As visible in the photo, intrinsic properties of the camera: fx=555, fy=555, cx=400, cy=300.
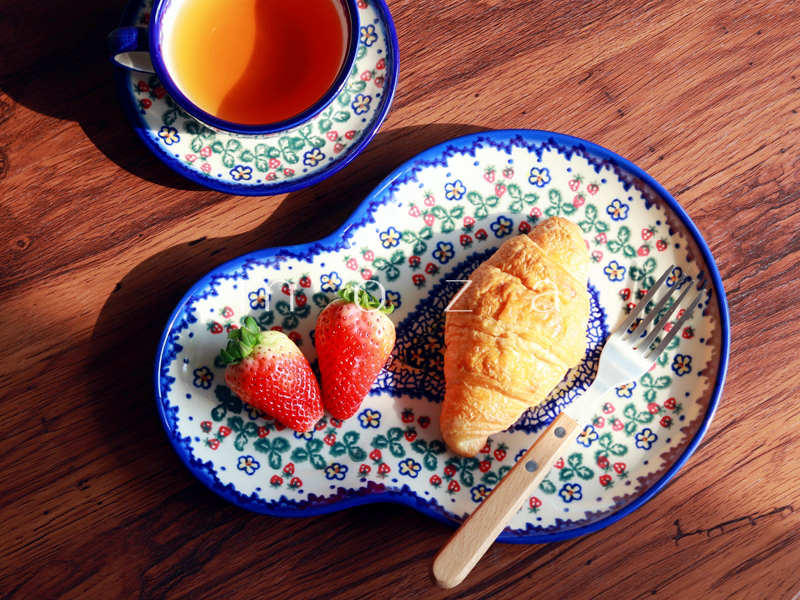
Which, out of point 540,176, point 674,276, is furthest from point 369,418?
point 674,276

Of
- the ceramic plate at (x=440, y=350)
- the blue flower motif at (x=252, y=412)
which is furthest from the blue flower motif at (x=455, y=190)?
the blue flower motif at (x=252, y=412)

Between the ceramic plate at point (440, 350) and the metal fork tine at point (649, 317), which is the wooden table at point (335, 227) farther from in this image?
the metal fork tine at point (649, 317)

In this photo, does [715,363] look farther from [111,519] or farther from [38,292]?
[38,292]

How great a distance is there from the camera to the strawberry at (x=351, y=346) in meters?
1.29

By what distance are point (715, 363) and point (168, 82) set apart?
146 cm

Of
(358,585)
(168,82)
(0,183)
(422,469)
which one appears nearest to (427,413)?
(422,469)

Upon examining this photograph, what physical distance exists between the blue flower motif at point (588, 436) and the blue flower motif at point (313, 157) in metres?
0.96

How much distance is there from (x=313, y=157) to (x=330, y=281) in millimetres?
314

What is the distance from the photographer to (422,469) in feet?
4.54

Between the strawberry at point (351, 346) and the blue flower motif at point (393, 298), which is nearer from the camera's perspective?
the strawberry at point (351, 346)

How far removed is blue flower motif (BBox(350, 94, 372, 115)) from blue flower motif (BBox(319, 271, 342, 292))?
413 millimetres

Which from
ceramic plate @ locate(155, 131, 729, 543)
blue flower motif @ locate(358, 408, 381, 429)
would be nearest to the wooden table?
ceramic plate @ locate(155, 131, 729, 543)

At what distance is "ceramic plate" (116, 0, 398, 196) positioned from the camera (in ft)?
4.52

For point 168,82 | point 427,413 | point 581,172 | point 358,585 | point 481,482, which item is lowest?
point 358,585
